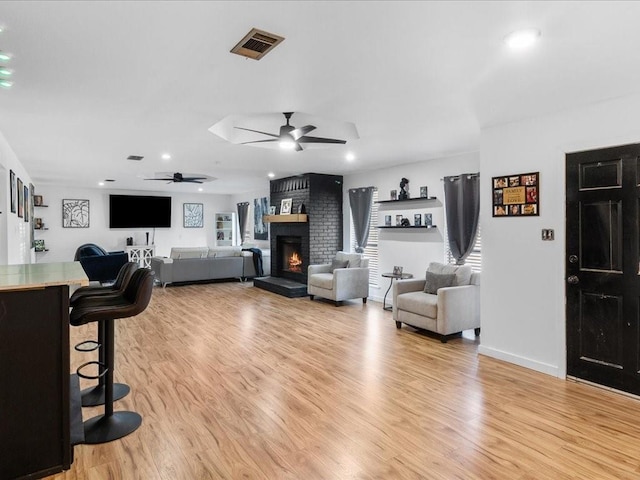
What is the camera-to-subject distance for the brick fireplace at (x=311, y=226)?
7.71 m

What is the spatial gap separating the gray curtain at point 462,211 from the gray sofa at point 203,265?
17.1 feet

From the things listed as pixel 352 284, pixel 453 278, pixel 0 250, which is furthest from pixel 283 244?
pixel 0 250

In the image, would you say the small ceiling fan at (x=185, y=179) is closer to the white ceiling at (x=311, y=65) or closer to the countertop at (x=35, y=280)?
the white ceiling at (x=311, y=65)

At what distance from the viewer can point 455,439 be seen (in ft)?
8.21

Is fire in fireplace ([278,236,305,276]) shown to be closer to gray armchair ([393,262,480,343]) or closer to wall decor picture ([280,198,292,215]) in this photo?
wall decor picture ([280,198,292,215])

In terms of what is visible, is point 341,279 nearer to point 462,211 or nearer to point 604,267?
point 462,211

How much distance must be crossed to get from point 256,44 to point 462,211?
4165mm

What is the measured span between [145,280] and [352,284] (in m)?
4.57

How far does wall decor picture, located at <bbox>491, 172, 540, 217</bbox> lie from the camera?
373 centimetres

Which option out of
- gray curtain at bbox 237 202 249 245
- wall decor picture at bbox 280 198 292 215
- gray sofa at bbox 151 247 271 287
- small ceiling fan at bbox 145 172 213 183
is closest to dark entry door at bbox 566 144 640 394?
wall decor picture at bbox 280 198 292 215

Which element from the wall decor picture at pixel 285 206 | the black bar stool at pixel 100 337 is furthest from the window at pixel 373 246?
the black bar stool at pixel 100 337

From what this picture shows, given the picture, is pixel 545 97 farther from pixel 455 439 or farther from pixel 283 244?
pixel 283 244

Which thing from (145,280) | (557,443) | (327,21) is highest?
(327,21)

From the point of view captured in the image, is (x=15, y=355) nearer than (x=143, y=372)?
Yes
